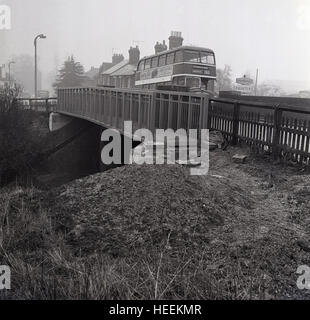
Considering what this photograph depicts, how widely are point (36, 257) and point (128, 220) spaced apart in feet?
4.74

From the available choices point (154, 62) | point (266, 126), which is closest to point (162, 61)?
point (154, 62)

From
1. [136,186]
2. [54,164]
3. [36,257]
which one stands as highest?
[136,186]

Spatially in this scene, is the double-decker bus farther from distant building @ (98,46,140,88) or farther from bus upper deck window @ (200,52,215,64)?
distant building @ (98,46,140,88)

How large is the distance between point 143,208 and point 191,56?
19249 millimetres

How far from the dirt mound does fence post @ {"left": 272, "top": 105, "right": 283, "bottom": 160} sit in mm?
2455

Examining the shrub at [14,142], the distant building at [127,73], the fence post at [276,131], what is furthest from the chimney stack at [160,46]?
the fence post at [276,131]

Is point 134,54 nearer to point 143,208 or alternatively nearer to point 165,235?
point 143,208

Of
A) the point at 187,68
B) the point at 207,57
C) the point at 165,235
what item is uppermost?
the point at 207,57

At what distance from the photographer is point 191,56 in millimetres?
24266

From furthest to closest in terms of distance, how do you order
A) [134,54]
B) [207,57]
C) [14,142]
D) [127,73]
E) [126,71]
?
1. [134,54]
2. [126,71]
3. [127,73]
4. [207,57]
5. [14,142]
